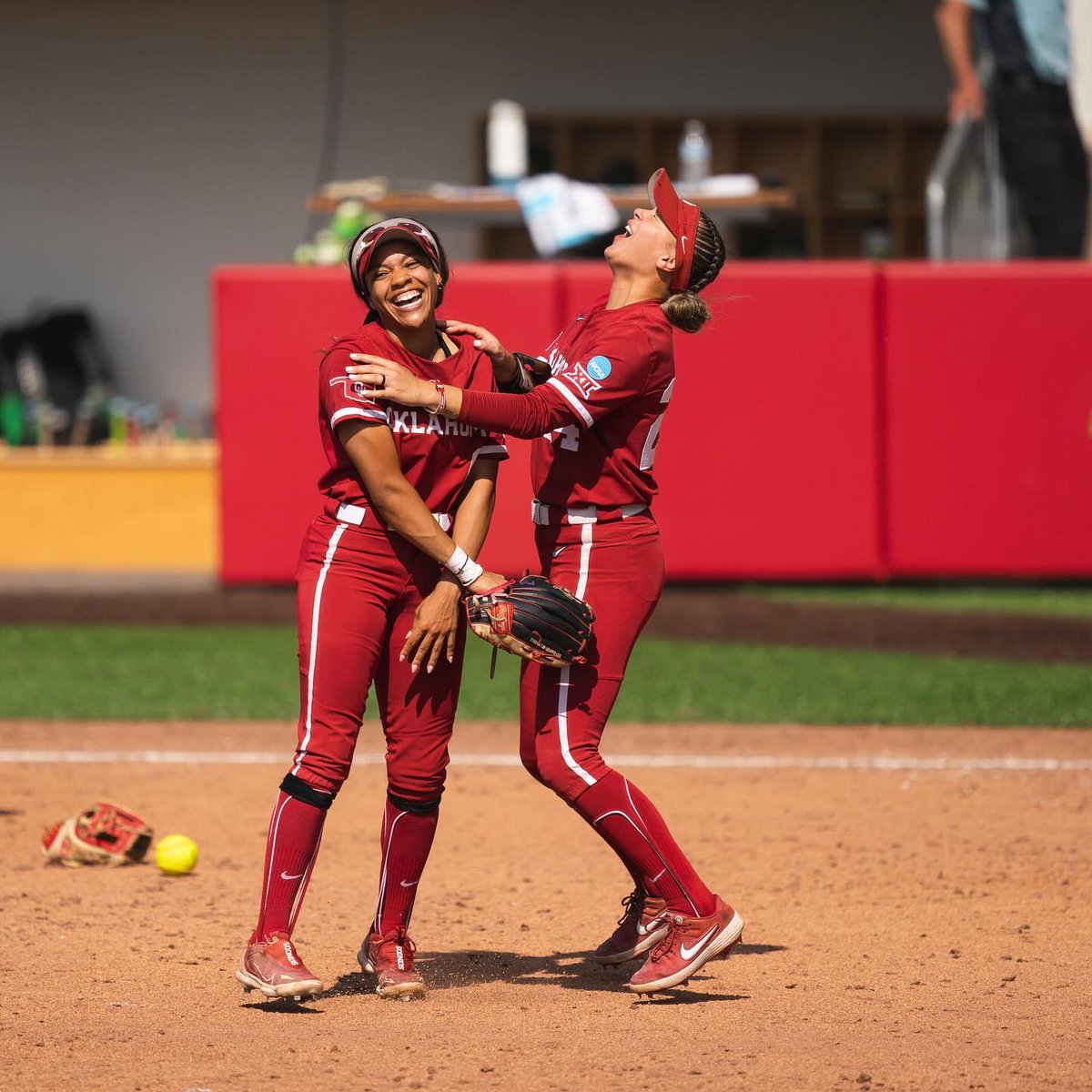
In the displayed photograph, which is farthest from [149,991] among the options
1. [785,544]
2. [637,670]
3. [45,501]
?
[45,501]

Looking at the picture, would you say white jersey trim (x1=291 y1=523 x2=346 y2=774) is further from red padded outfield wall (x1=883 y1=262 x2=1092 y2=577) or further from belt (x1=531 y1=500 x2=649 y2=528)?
red padded outfield wall (x1=883 y1=262 x2=1092 y2=577)

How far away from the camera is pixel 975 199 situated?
515 inches

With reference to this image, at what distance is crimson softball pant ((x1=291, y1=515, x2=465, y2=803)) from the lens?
4.43m

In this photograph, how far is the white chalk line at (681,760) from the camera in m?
7.75

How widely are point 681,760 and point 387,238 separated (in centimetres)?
396

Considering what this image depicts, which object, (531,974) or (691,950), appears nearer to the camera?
(691,950)

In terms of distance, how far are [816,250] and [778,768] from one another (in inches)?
416

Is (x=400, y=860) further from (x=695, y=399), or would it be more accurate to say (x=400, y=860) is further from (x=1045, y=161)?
(x=1045, y=161)

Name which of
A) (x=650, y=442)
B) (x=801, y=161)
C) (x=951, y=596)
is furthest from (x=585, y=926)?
(x=801, y=161)

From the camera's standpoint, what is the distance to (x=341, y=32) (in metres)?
17.4

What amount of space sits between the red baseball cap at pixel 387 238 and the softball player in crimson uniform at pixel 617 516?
0.20 metres

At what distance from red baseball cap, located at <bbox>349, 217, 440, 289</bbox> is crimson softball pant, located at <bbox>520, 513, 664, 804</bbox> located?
2.50ft

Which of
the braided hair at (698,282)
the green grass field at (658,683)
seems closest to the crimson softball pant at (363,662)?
the braided hair at (698,282)

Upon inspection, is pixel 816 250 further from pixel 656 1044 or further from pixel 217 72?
pixel 656 1044
